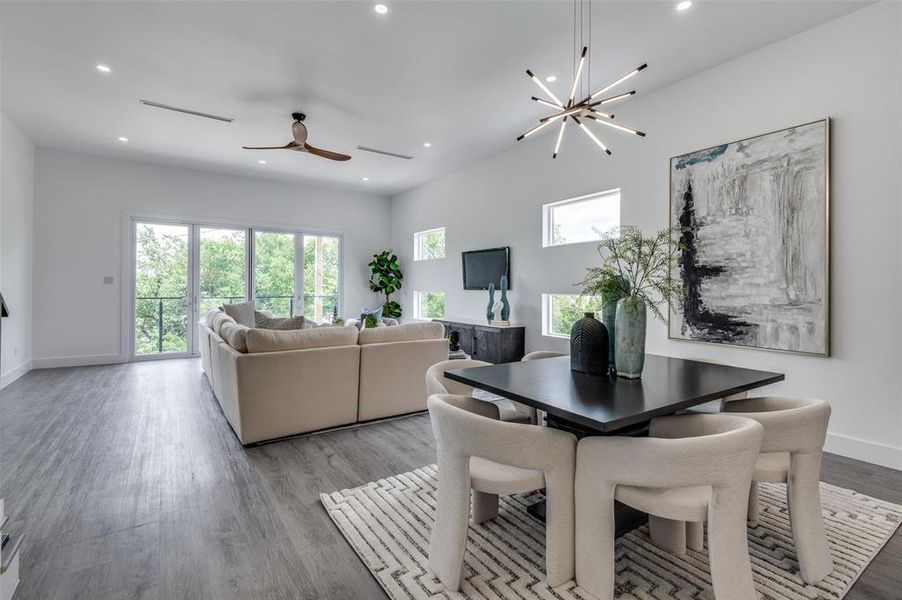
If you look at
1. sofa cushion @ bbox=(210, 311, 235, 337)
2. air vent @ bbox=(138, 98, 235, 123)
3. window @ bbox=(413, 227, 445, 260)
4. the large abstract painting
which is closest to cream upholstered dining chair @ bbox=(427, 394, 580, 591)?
the large abstract painting

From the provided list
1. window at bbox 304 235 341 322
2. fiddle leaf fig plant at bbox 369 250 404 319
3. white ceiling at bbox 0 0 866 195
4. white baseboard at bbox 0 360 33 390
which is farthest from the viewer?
fiddle leaf fig plant at bbox 369 250 404 319

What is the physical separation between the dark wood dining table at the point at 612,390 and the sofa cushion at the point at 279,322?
10.0 feet

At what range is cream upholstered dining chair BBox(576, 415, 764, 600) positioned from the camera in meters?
1.34

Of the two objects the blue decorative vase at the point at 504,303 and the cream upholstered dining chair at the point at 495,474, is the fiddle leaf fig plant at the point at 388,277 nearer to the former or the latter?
the blue decorative vase at the point at 504,303

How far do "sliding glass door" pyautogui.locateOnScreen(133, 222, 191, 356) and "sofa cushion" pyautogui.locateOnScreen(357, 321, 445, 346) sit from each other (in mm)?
4953

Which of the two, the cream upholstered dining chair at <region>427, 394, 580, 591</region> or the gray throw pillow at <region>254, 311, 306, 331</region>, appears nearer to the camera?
the cream upholstered dining chair at <region>427, 394, 580, 591</region>

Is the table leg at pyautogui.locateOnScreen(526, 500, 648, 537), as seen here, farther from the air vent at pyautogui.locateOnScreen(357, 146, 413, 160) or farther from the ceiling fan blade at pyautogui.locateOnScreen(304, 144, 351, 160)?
the air vent at pyautogui.locateOnScreen(357, 146, 413, 160)

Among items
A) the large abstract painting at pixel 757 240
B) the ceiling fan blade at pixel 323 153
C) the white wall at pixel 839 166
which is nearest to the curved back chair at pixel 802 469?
the large abstract painting at pixel 757 240

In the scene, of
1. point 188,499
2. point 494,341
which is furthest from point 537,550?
point 494,341

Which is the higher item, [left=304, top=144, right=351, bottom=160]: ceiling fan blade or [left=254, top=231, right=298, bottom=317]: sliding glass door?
[left=304, top=144, right=351, bottom=160]: ceiling fan blade

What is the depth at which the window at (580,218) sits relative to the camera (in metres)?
4.62

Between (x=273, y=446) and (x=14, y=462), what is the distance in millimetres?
1567

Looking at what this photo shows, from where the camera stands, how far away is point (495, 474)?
63.6 inches

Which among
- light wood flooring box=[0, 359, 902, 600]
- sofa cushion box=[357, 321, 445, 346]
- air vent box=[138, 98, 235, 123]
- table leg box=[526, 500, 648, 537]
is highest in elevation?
air vent box=[138, 98, 235, 123]
